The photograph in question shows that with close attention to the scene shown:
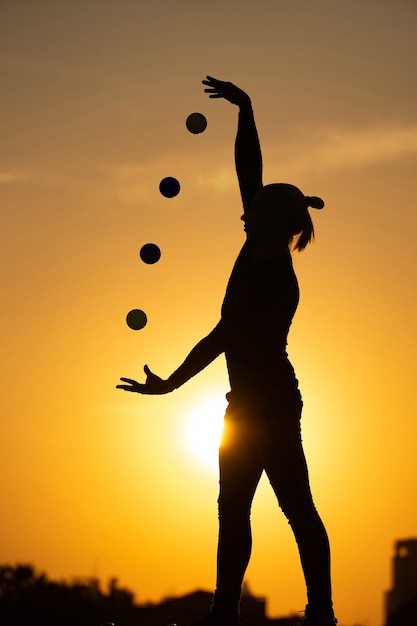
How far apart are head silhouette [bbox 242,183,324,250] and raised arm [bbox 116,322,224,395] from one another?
727mm

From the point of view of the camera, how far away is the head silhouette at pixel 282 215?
8.87 m

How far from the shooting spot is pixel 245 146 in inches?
368

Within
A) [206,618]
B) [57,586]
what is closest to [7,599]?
[57,586]

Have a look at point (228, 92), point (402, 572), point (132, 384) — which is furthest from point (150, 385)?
point (402, 572)

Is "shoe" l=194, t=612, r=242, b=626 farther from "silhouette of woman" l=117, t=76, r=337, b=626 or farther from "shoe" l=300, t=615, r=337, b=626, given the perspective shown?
"shoe" l=300, t=615, r=337, b=626

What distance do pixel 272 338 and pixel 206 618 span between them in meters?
1.89

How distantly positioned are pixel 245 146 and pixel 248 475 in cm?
236

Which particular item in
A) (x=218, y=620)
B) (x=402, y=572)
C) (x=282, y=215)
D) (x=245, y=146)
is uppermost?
(x=402, y=572)

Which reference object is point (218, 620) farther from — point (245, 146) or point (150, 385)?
point (245, 146)

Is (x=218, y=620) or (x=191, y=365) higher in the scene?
(x=191, y=365)

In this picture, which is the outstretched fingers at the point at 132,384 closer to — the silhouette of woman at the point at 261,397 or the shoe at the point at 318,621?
the silhouette of woman at the point at 261,397

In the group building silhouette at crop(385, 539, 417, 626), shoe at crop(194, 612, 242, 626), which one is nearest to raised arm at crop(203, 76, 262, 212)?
shoe at crop(194, 612, 242, 626)

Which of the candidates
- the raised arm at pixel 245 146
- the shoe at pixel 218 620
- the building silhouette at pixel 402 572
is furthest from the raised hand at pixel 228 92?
the building silhouette at pixel 402 572

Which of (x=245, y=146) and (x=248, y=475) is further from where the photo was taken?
(x=245, y=146)
